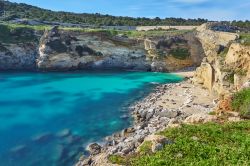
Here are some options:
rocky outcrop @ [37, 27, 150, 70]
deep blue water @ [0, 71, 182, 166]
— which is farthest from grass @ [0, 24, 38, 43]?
deep blue water @ [0, 71, 182, 166]

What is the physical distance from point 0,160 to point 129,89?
4250cm

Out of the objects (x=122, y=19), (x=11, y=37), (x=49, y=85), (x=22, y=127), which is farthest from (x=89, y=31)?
(x=22, y=127)

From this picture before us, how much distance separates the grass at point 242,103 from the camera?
3662cm

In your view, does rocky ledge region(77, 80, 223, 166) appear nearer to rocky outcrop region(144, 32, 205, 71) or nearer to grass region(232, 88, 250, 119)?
grass region(232, 88, 250, 119)

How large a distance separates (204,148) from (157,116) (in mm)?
28592

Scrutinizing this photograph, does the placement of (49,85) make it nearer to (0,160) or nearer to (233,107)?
(0,160)

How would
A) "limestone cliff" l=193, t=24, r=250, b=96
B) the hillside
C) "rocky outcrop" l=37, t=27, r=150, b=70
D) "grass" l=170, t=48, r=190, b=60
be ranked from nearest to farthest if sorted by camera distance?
"limestone cliff" l=193, t=24, r=250, b=96
"rocky outcrop" l=37, t=27, r=150, b=70
"grass" l=170, t=48, r=190, b=60
the hillside

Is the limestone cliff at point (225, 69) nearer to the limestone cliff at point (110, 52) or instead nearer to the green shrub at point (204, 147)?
the limestone cliff at point (110, 52)

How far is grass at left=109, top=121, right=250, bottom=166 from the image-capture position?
25703 mm

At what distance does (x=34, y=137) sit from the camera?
4788cm

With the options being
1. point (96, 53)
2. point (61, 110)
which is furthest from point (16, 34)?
point (61, 110)

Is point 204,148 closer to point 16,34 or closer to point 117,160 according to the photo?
point 117,160

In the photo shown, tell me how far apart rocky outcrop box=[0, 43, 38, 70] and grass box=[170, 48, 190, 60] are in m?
36.1

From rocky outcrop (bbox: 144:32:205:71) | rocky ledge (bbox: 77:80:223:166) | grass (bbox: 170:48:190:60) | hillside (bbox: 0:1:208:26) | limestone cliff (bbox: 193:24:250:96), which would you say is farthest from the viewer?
hillside (bbox: 0:1:208:26)
